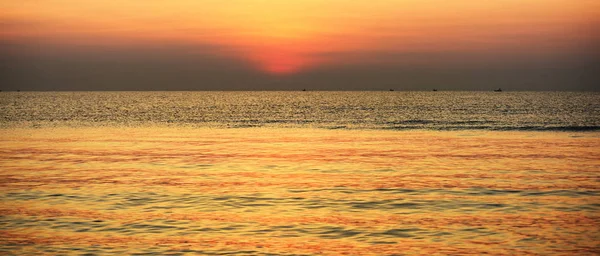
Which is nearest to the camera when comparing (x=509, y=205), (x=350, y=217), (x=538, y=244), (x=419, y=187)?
(x=538, y=244)

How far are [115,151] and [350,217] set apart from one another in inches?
1057

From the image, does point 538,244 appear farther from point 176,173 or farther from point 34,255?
point 176,173

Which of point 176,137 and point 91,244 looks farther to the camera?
point 176,137

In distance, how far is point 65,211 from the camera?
864 inches

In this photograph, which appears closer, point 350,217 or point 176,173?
point 350,217

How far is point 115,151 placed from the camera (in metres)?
43.7

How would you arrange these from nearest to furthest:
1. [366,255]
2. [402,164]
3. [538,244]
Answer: [366,255] → [538,244] → [402,164]

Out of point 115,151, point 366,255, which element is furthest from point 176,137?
point 366,255

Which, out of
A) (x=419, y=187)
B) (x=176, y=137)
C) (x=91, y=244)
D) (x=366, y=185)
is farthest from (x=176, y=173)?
(x=176, y=137)

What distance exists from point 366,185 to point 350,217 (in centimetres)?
674

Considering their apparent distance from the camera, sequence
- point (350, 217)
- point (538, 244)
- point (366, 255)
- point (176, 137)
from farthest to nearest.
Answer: point (176, 137) < point (350, 217) < point (538, 244) < point (366, 255)

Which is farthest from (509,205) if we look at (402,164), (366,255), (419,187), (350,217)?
(402,164)

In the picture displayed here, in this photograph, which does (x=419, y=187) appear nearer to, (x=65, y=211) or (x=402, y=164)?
(x=402, y=164)

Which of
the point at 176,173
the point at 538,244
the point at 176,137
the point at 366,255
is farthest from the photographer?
the point at 176,137
